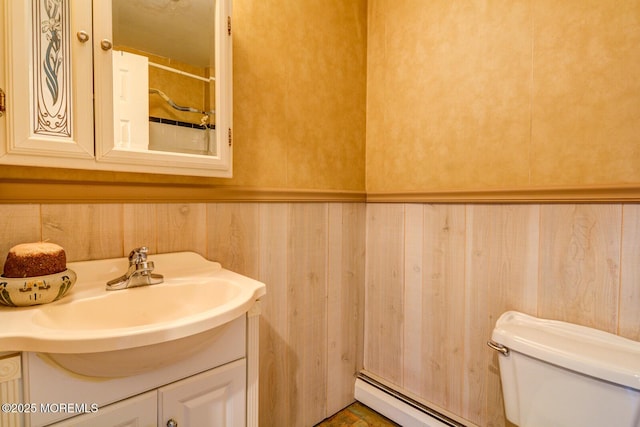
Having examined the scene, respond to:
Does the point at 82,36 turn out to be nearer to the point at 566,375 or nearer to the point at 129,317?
the point at 129,317

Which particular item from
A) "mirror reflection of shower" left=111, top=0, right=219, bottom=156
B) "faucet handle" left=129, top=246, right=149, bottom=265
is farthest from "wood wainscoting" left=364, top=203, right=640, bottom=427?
"faucet handle" left=129, top=246, right=149, bottom=265

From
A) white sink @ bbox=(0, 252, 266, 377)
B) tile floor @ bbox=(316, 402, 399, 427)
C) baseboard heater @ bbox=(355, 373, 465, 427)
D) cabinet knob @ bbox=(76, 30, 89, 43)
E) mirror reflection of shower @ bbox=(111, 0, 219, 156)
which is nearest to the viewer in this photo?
white sink @ bbox=(0, 252, 266, 377)

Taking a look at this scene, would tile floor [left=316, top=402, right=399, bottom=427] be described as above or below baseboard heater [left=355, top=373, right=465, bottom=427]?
below

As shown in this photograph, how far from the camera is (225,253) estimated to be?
115 centimetres

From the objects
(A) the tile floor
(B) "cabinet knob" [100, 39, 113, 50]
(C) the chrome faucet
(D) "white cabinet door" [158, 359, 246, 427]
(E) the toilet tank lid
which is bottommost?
(A) the tile floor

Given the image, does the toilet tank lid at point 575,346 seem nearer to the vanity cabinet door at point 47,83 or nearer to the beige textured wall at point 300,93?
the beige textured wall at point 300,93

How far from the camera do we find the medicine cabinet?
2.31 feet

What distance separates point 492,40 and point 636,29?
0.40m

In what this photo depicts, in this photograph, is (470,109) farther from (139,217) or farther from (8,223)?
(8,223)

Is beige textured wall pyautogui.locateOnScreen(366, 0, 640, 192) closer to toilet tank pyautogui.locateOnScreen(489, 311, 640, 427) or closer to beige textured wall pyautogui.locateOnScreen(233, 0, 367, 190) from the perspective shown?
beige textured wall pyautogui.locateOnScreen(233, 0, 367, 190)

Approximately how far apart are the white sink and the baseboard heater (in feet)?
3.38

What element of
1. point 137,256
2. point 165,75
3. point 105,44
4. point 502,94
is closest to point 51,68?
point 105,44

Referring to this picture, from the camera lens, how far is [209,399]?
0.76 m

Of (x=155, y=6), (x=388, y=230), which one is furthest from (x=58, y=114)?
(x=388, y=230)
